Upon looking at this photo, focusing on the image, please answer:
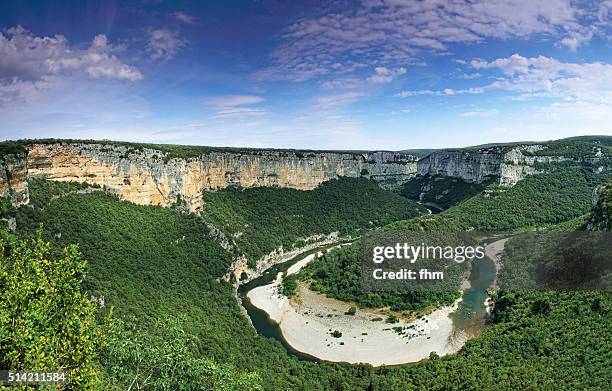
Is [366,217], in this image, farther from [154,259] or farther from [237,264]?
[154,259]

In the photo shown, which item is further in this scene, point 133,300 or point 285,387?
point 133,300

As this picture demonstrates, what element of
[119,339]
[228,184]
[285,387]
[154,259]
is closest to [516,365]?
[285,387]

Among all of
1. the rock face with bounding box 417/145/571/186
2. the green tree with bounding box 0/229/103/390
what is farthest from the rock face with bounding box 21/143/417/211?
the green tree with bounding box 0/229/103/390

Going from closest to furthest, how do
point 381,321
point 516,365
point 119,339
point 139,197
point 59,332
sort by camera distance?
point 59,332 → point 119,339 → point 516,365 → point 381,321 → point 139,197

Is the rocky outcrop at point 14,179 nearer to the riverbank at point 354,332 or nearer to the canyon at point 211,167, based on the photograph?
the canyon at point 211,167

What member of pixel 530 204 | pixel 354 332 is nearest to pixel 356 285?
pixel 354 332

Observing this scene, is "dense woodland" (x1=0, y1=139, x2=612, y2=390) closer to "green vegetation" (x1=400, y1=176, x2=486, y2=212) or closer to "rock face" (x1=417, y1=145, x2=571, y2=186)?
"rock face" (x1=417, y1=145, x2=571, y2=186)

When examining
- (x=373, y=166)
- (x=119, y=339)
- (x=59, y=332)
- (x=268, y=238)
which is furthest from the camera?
(x=373, y=166)
